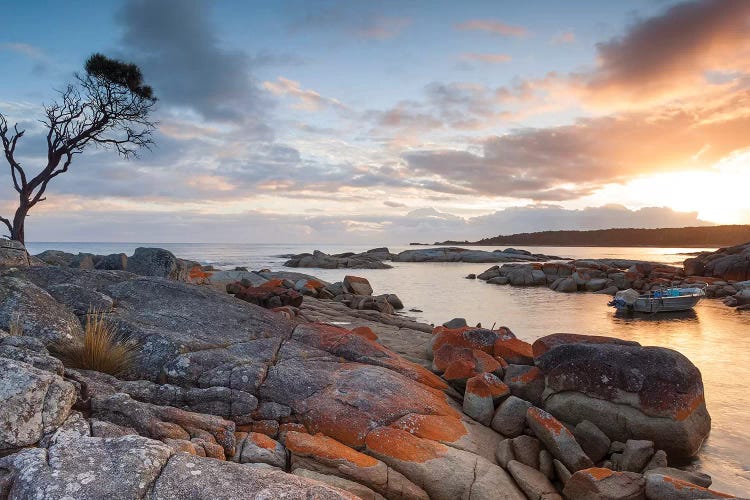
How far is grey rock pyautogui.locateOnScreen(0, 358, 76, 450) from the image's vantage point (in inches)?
172

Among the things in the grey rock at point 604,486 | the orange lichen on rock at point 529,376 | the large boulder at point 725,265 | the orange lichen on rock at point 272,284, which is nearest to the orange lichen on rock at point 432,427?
the grey rock at point 604,486

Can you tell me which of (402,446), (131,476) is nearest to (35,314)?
(131,476)

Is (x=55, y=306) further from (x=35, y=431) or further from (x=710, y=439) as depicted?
(x=710, y=439)

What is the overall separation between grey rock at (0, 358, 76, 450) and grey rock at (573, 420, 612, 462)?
8268 mm

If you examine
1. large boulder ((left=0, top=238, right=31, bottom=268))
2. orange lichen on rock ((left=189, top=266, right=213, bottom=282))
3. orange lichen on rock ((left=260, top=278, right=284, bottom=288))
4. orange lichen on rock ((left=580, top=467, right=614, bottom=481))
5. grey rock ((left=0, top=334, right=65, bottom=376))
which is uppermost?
large boulder ((left=0, top=238, right=31, bottom=268))

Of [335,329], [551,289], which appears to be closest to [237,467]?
[335,329]

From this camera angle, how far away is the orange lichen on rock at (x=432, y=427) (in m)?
7.23

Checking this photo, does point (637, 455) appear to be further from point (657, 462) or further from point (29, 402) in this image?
point (29, 402)

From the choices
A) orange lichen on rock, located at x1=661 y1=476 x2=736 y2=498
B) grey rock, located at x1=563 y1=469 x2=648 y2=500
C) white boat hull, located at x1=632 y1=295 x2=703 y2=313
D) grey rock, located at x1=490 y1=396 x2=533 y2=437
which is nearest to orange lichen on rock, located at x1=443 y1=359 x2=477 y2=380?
grey rock, located at x1=490 y1=396 x2=533 y2=437

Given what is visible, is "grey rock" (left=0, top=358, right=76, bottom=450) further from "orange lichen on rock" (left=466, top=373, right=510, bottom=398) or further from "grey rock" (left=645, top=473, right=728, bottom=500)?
"grey rock" (left=645, top=473, right=728, bottom=500)

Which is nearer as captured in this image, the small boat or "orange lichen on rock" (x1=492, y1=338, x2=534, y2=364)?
"orange lichen on rock" (x1=492, y1=338, x2=534, y2=364)

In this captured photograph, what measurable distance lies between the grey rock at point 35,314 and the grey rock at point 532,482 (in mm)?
7106

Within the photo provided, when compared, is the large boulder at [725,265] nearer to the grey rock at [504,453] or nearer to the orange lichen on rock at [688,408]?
the orange lichen on rock at [688,408]

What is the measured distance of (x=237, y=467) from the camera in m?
4.52
